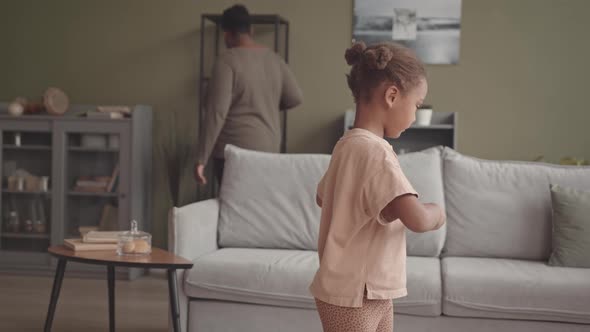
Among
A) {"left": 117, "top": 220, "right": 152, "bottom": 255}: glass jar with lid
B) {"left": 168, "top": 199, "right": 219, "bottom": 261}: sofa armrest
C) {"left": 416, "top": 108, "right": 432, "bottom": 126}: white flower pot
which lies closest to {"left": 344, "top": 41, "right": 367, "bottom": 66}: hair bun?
{"left": 117, "top": 220, "right": 152, "bottom": 255}: glass jar with lid

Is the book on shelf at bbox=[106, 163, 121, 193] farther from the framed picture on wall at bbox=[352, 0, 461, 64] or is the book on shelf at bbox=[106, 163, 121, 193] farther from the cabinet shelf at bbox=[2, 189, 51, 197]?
the framed picture on wall at bbox=[352, 0, 461, 64]

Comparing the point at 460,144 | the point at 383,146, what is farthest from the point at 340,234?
the point at 460,144

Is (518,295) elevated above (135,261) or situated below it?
below

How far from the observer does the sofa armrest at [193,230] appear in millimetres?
3316

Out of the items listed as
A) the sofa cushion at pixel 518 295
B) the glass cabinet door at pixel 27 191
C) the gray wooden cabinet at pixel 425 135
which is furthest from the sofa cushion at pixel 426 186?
the glass cabinet door at pixel 27 191

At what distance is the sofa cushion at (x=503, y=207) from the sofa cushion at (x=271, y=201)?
62 centimetres

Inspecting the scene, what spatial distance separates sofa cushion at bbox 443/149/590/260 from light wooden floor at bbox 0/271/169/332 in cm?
149

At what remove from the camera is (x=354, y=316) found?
1798 mm

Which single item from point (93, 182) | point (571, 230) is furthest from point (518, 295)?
A: point (93, 182)

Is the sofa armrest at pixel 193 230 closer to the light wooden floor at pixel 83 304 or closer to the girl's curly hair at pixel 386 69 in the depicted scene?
the light wooden floor at pixel 83 304

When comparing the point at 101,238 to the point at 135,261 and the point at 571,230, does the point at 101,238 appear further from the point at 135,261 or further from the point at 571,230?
the point at 571,230

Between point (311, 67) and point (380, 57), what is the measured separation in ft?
12.1

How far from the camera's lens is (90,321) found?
3.97 metres

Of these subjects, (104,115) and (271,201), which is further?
(104,115)
